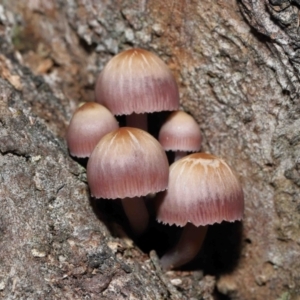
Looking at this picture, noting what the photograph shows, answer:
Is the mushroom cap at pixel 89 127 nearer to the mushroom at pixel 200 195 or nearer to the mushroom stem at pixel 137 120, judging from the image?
the mushroom stem at pixel 137 120

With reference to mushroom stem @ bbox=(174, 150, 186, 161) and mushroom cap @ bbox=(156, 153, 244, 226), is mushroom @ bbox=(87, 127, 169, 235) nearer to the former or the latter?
mushroom cap @ bbox=(156, 153, 244, 226)

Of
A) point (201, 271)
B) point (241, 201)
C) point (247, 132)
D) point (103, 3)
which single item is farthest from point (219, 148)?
point (103, 3)

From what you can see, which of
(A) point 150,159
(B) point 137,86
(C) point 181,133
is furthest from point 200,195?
(B) point 137,86

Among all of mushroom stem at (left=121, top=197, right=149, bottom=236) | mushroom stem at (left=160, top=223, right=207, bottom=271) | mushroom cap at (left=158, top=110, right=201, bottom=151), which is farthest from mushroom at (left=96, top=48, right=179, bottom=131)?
mushroom stem at (left=160, top=223, right=207, bottom=271)

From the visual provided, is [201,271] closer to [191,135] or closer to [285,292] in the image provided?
[285,292]

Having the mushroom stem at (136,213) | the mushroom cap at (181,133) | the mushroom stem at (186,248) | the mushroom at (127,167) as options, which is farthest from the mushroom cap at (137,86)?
the mushroom stem at (186,248)

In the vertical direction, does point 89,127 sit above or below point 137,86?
below

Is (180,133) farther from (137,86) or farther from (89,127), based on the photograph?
(89,127)
